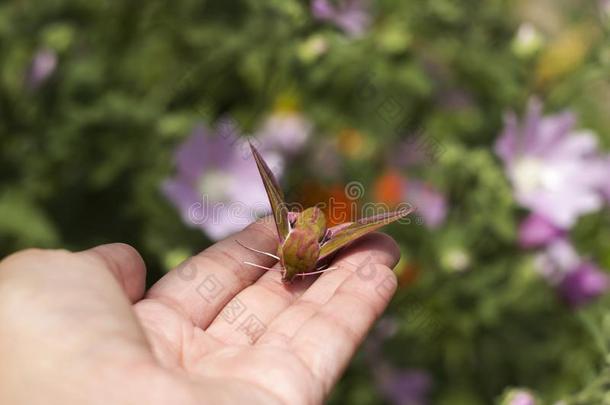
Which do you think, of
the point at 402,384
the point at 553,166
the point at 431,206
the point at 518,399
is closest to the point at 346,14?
the point at 431,206

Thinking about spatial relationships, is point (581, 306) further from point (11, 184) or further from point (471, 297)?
point (11, 184)

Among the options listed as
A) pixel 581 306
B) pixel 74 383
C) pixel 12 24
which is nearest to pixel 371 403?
pixel 581 306

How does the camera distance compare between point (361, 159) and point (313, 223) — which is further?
point (361, 159)

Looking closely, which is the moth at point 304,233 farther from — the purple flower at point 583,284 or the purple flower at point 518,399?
the purple flower at point 583,284

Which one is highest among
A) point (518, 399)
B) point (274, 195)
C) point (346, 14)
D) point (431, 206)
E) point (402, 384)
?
point (346, 14)

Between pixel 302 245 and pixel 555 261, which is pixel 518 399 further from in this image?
pixel 555 261

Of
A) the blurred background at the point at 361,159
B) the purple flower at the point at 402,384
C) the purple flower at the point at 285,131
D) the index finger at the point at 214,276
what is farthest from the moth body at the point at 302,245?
the purple flower at the point at 285,131
